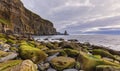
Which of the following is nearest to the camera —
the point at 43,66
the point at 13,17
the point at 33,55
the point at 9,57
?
the point at 43,66

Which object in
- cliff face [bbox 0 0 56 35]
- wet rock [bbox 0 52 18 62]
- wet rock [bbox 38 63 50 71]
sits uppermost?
cliff face [bbox 0 0 56 35]

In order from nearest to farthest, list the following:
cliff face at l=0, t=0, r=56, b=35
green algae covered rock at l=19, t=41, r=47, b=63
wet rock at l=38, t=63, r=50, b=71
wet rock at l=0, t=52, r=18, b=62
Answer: wet rock at l=38, t=63, r=50, b=71 → wet rock at l=0, t=52, r=18, b=62 → green algae covered rock at l=19, t=41, r=47, b=63 → cliff face at l=0, t=0, r=56, b=35

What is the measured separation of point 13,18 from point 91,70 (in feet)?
375

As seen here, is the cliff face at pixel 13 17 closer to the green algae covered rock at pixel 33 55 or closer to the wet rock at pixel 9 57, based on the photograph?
the green algae covered rock at pixel 33 55

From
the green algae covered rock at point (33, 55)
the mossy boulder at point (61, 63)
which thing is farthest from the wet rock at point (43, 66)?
the green algae covered rock at point (33, 55)

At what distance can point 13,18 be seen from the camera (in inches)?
4707

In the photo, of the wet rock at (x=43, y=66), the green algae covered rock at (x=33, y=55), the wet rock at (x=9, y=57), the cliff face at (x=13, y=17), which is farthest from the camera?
the cliff face at (x=13, y=17)

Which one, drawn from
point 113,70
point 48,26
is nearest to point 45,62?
point 113,70

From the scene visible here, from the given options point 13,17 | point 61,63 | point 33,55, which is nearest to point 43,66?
Result: point 61,63

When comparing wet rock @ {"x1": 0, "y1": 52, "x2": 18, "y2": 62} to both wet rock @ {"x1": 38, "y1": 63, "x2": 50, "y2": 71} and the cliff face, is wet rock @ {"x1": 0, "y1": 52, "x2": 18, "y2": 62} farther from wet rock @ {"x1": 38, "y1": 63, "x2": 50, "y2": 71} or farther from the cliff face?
the cliff face

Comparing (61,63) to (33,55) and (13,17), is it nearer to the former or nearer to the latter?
(33,55)

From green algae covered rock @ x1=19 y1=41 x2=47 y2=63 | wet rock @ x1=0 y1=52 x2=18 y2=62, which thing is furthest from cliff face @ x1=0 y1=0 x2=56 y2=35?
wet rock @ x1=0 y1=52 x2=18 y2=62

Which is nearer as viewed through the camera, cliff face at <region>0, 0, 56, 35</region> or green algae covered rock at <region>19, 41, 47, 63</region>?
green algae covered rock at <region>19, 41, 47, 63</region>

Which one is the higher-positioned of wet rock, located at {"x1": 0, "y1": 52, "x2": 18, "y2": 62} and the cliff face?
the cliff face
